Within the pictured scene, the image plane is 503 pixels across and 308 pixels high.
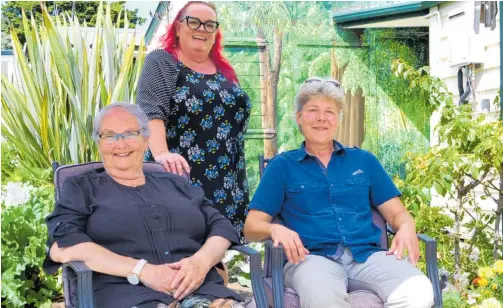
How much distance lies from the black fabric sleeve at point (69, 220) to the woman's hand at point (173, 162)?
0.41 metres

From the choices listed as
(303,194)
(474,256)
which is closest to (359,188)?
(303,194)

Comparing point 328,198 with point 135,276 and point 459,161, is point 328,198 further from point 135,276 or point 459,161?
point 459,161

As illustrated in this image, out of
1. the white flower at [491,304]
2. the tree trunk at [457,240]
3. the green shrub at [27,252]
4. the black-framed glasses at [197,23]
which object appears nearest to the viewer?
the black-framed glasses at [197,23]

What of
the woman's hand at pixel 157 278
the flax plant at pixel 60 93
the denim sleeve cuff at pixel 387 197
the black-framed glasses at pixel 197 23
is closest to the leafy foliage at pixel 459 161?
the denim sleeve cuff at pixel 387 197

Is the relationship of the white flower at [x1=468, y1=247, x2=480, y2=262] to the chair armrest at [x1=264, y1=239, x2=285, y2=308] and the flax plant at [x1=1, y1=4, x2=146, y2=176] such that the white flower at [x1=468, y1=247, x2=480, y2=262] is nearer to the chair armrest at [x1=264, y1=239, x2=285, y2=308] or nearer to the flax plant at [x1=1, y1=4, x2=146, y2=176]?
the chair armrest at [x1=264, y1=239, x2=285, y2=308]

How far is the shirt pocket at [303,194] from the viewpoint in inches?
116

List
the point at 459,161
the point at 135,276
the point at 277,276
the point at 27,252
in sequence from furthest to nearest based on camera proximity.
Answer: the point at 459,161 < the point at 27,252 < the point at 277,276 < the point at 135,276

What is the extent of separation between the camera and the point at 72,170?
9.52 feet

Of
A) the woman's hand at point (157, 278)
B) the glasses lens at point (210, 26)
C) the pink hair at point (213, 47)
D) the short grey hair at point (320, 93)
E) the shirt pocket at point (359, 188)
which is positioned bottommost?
the woman's hand at point (157, 278)

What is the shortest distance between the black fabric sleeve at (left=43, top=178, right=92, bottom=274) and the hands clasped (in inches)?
10.0

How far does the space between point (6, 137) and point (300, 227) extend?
3.90 meters

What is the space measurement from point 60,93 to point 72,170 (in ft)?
10.4

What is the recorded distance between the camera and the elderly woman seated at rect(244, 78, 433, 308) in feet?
9.17

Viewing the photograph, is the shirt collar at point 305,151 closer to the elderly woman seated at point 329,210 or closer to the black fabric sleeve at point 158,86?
the elderly woman seated at point 329,210
